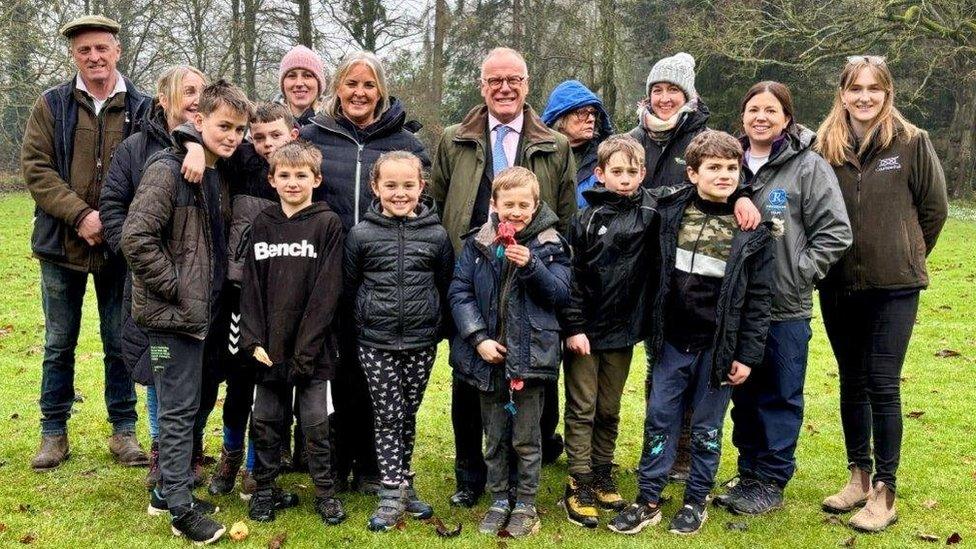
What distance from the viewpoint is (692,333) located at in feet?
14.0

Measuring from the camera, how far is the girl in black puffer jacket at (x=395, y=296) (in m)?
4.24

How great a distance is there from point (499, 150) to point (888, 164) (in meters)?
2.15

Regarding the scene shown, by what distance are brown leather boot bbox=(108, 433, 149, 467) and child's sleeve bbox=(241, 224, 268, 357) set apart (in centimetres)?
155

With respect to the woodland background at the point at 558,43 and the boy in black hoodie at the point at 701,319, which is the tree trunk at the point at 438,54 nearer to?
the woodland background at the point at 558,43

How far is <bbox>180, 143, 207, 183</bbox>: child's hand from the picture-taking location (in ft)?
13.1

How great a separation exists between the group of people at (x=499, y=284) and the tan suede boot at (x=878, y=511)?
0.06ft

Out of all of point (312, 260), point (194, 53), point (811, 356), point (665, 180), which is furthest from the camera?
point (194, 53)

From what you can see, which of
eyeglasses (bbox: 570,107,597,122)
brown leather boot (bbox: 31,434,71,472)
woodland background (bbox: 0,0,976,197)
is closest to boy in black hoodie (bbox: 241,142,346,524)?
brown leather boot (bbox: 31,434,71,472)

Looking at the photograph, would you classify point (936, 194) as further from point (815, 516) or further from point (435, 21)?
point (435, 21)

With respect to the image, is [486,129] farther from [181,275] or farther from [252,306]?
[181,275]

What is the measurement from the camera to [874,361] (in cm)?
441

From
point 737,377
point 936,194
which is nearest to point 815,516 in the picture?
point 737,377

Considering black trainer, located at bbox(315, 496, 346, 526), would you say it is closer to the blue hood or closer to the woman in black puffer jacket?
the woman in black puffer jacket

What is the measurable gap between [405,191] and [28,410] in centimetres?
407
